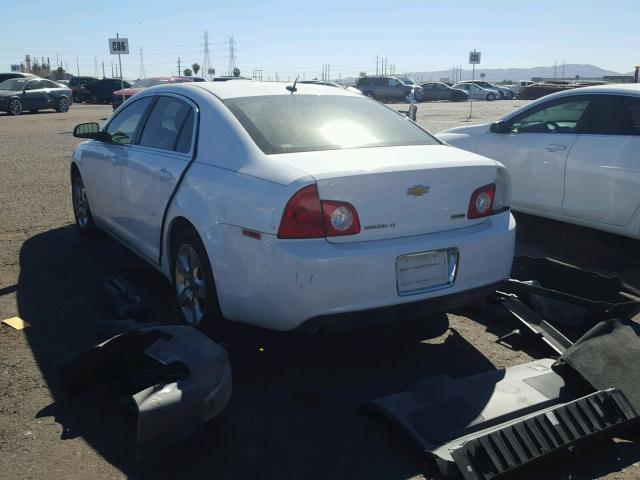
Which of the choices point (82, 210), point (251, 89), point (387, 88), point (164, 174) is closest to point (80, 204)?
point (82, 210)

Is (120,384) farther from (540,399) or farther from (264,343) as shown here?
(540,399)

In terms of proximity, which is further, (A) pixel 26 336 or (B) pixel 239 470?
(A) pixel 26 336

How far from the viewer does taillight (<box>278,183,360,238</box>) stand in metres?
3.38

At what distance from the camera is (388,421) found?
Result: 323 cm

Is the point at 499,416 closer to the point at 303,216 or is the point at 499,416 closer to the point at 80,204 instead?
the point at 303,216

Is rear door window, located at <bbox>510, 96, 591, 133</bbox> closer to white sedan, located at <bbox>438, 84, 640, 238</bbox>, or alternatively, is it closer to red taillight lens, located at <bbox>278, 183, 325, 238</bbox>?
white sedan, located at <bbox>438, 84, 640, 238</bbox>

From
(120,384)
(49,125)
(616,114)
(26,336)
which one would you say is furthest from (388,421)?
(49,125)

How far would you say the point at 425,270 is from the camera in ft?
11.9

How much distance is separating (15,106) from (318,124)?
27137mm

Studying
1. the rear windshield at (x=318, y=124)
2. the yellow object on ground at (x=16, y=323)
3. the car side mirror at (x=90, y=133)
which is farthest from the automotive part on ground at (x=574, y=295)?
the car side mirror at (x=90, y=133)

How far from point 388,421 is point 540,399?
0.76 metres

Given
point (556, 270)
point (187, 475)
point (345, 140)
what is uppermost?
point (345, 140)

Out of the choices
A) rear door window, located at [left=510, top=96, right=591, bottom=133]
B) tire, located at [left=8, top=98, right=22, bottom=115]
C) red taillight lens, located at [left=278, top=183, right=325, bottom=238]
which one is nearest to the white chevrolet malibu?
red taillight lens, located at [left=278, top=183, right=325, bottom=238]

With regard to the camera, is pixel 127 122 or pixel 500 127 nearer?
pixel 127 122
